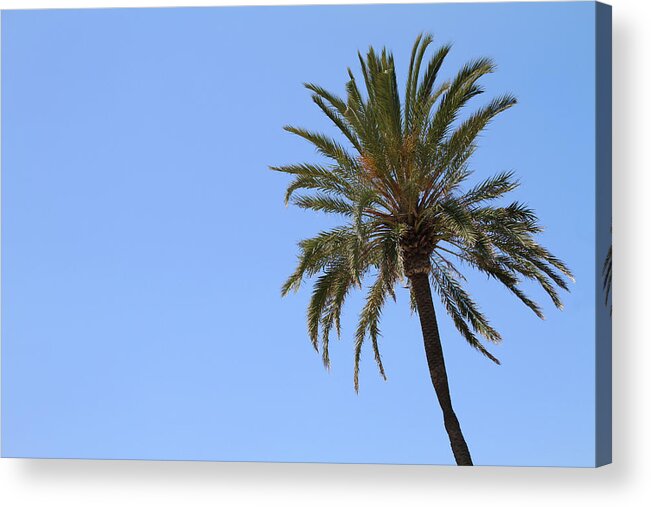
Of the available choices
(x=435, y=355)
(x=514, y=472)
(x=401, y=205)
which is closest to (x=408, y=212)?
(x=401, y=205)

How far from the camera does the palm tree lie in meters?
20.9

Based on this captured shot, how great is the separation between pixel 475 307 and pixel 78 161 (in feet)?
20.5

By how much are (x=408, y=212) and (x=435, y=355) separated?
2.17 metres

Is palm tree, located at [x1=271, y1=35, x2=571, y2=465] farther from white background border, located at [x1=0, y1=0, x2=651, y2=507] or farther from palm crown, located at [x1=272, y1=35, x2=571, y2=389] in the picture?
white background border, located at [x1=0, y1=0, x2=651, y2=507]

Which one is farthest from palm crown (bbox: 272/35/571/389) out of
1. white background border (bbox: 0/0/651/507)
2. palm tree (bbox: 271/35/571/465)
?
white background border (bbox: 0/0/651/507)

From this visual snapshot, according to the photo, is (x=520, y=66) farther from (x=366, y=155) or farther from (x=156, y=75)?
(x=156, y=75)

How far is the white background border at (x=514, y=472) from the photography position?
17672 mm

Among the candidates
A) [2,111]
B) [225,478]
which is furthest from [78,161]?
[225,478]

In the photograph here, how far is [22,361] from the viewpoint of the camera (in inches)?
779

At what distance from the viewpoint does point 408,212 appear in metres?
21.8

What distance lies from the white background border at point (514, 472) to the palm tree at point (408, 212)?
235cm

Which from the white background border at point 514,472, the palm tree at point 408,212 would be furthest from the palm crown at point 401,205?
the white background border at point 514,472

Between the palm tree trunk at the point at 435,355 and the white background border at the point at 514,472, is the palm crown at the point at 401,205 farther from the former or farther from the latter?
the white background border at the point at 514,472

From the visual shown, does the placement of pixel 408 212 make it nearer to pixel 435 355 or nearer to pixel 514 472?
pixel 435 355
